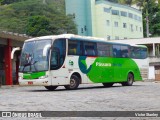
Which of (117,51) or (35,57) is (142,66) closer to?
(117,51)

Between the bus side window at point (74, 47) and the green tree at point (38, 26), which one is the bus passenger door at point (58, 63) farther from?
the green tree at point (38, 26)

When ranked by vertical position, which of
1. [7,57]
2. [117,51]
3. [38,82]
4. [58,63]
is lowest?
[38,82]

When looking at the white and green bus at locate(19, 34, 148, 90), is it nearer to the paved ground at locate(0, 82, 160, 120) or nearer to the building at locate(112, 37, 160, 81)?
the paved ground at locate(0, 82, 160, 120)

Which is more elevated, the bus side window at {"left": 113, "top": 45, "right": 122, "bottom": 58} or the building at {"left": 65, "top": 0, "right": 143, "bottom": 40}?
Answer: the building at {"left": 65, "top": 0, "right": 143, "bottom": 40}

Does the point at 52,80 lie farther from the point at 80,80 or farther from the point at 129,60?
the point at 129,60

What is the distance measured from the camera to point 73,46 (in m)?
21.5

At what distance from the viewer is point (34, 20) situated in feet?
206

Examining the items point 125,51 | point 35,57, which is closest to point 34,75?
point 35,57

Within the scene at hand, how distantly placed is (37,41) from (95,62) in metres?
4.50

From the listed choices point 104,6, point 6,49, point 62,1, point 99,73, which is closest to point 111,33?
point 104,6

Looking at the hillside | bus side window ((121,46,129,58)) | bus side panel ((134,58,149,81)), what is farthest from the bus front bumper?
the hillside

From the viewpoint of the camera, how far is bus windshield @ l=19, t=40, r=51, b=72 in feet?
65.6

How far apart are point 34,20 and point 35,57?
43.4m

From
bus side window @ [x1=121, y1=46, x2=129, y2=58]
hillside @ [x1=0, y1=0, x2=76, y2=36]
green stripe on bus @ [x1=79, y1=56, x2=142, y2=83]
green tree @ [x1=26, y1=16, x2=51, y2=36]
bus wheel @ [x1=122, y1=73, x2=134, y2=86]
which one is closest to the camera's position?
green stripe on bus @ [x1=79, y1=56, x2=142, y2=83]
